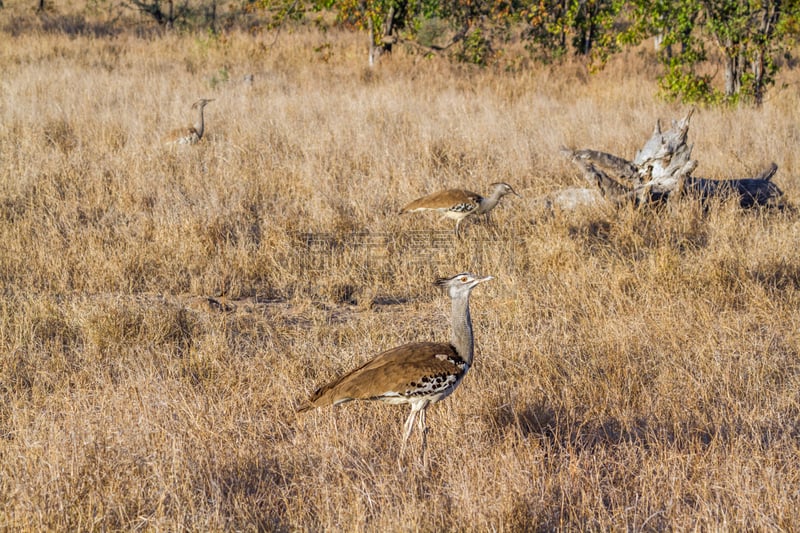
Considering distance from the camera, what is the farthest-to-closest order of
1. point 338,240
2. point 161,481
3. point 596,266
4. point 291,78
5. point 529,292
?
point 291,78 < point 338,240 < point 596,266 < point 529,292 < point 161,481

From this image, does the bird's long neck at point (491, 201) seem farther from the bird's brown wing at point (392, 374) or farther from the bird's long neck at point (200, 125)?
the bird's long neck at point (200, 125)

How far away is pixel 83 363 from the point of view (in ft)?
15.0

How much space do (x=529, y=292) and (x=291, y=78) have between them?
31.6 ft

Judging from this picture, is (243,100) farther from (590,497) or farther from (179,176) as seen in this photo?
(590,497)

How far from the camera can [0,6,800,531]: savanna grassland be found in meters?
3.29

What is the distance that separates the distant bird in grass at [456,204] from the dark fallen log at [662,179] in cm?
109

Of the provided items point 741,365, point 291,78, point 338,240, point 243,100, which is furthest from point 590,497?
point 291,78

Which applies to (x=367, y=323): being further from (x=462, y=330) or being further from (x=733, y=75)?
(x=733, y=75)

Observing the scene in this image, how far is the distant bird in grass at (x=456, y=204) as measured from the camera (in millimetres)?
7047

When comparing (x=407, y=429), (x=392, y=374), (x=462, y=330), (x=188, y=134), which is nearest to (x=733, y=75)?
(x=188, y=134)

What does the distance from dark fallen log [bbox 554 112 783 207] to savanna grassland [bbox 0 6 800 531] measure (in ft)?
1.05

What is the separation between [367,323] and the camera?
5.42 metres

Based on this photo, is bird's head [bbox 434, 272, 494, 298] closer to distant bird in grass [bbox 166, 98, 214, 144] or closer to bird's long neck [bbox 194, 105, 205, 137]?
distant bird in grass [bbox 166, 98, 214, 144]

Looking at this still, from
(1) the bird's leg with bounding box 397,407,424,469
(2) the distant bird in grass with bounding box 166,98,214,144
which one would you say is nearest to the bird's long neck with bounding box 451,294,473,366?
(1) the bird's leg with bounding box 397,407,424,469
